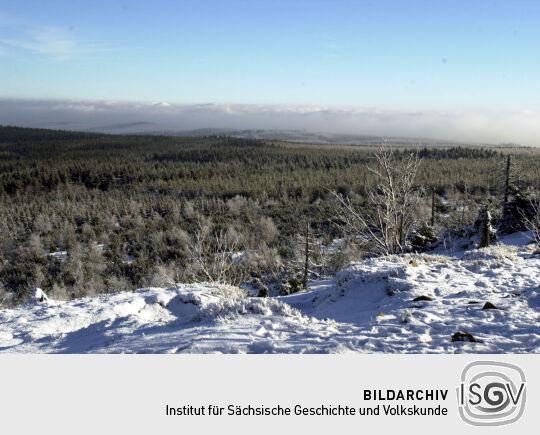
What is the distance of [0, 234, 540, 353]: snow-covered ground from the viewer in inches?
192

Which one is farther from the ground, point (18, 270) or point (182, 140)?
point (182, 140)

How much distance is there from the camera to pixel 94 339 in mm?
6227

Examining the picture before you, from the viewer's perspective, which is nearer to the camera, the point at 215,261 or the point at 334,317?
the point at 334,317

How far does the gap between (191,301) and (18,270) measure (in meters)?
19.2

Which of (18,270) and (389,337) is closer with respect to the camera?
(389,337)

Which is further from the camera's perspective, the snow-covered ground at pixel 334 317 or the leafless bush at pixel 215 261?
the leafless bush at pixel 215 261

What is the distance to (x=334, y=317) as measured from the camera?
6.80 metres

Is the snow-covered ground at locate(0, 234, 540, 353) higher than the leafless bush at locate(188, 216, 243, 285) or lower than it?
higher

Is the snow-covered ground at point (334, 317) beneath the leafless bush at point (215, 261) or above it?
above

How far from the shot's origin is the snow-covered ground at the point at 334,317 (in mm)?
4871

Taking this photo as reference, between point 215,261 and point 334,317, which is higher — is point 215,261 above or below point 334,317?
below

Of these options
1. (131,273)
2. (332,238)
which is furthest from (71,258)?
(332,238)

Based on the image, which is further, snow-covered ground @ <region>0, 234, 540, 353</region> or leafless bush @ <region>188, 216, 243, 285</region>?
leafless bush @ <region>188, 216, 243, 285</region>
